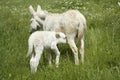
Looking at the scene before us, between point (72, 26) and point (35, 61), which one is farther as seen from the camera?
point (72, 26)

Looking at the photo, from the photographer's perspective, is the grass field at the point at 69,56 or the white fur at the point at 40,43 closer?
the grass field at the point at 69,56

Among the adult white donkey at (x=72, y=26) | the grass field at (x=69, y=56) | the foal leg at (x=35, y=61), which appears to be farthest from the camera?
the adult white donkey at (x=72, y=26)

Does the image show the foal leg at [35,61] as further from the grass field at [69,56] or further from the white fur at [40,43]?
the grass field at [69,56]

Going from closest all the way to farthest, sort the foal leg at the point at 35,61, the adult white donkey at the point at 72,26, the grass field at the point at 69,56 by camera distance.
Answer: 1. the grass field at the point at 69,56
2. the foal leg at the point at 35,61
3. the adult white donkey at the point at 72,26

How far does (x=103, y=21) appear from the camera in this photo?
39.0ft

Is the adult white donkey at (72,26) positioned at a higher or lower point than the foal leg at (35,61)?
higher

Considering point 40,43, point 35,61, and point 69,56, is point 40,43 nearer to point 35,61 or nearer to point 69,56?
point 35,61

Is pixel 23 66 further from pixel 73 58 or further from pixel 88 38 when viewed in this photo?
pixel 88 38

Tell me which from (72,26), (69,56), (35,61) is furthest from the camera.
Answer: (69,56)

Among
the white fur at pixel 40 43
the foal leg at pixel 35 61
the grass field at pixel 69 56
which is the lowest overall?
the grass field at pixel 69 56

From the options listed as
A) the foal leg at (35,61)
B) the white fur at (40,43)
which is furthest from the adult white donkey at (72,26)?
the foal leg at (35,61)

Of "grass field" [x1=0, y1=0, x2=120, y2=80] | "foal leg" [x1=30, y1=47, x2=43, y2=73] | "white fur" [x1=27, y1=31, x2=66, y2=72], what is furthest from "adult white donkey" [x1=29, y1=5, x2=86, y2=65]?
"foal leg" [x1=30, y1=47, x2=43, y2=73]

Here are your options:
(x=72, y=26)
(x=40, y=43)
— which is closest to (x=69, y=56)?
(x=72, y=26)

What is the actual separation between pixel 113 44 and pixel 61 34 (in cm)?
153
